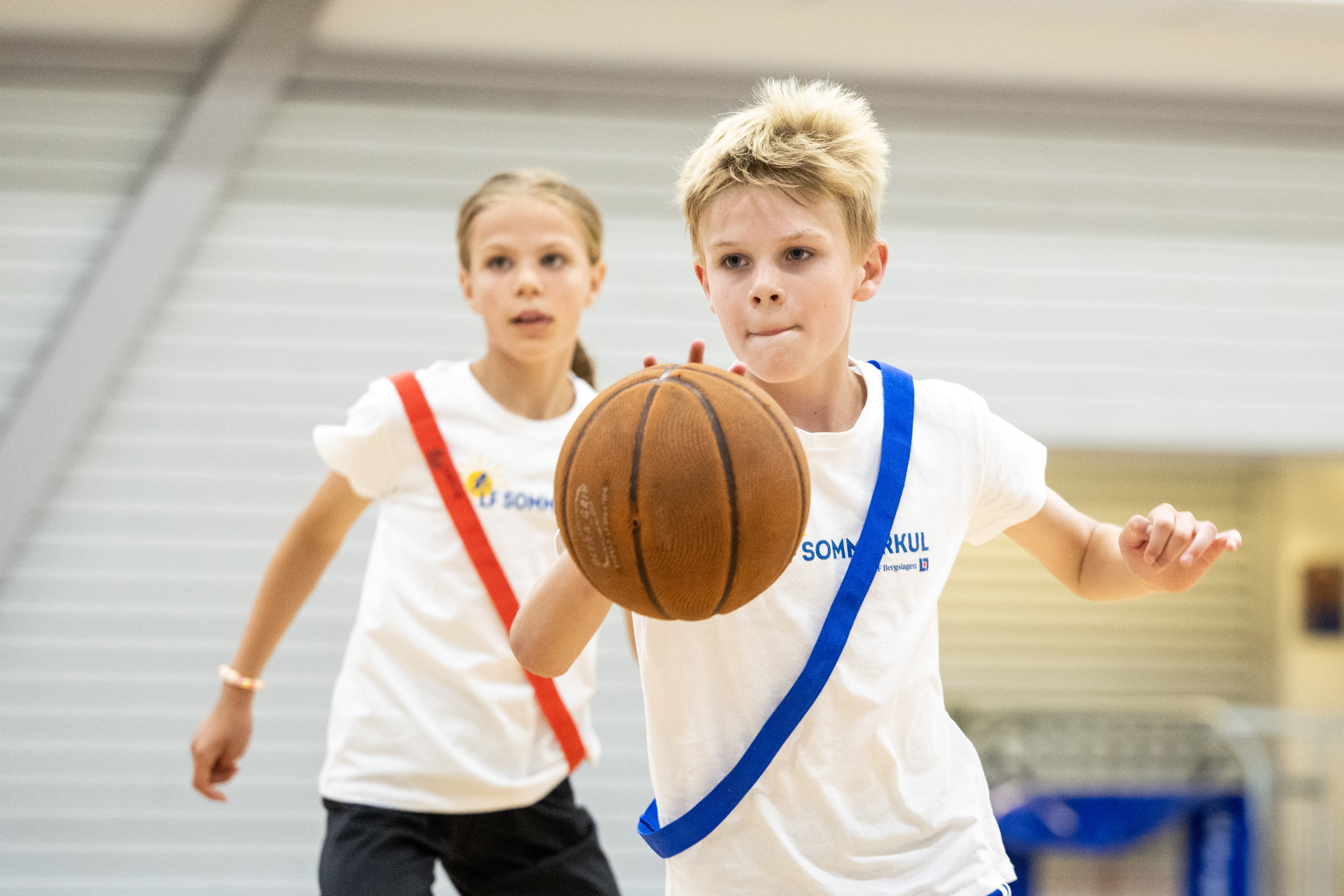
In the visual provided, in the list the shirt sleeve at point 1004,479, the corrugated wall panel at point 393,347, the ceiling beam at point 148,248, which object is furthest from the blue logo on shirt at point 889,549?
the ceiling beam at point 148,248

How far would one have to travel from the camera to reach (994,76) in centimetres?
Answer: 560

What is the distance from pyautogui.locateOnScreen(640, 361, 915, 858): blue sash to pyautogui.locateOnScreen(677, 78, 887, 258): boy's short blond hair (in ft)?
1.21

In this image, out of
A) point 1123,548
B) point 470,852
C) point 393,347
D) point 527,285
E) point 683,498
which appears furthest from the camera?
point 393,347

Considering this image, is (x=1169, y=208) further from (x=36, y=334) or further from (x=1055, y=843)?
(x=36, y=334)

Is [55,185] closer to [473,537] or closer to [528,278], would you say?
[528,278]

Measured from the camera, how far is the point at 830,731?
185cm

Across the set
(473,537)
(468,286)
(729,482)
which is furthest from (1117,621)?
(729,482)

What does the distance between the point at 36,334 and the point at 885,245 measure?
172 inches

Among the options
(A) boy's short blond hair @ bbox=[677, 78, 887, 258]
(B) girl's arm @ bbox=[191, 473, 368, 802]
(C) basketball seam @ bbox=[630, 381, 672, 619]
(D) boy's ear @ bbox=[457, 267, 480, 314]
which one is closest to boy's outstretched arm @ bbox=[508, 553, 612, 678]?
(C) basketball seam @ bbox=[630, 381, 672, 619]

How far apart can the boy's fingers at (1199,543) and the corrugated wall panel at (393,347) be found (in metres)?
3.61

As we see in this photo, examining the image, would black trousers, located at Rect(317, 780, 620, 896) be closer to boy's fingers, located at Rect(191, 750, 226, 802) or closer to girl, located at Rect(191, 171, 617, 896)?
girl, located at Rect(191, 171, 617, 896)

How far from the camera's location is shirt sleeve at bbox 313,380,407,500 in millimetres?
2732

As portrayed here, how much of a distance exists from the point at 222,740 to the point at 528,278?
1293 mm

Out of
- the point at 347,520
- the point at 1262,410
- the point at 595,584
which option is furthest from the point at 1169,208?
the point at 595,584
